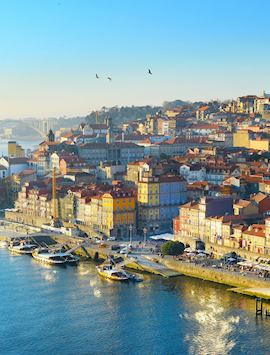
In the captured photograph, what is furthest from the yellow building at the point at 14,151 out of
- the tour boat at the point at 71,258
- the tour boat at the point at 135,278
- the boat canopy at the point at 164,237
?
the tour boat at the point at 135,278

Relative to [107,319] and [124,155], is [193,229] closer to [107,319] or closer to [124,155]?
[107,319]

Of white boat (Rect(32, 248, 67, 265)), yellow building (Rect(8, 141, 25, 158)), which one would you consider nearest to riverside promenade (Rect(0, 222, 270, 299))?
white boat (Rect(32, 248, 67, 265))

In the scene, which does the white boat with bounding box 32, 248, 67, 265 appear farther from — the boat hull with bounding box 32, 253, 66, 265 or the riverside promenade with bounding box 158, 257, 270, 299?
the riverside promenade with bounding box 158, 257, 270, 299

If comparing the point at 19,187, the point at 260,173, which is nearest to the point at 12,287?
the point at 260,173

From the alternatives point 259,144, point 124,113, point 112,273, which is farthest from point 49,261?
point 124,113

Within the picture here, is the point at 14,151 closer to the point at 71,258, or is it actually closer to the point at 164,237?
the point at 164,237
